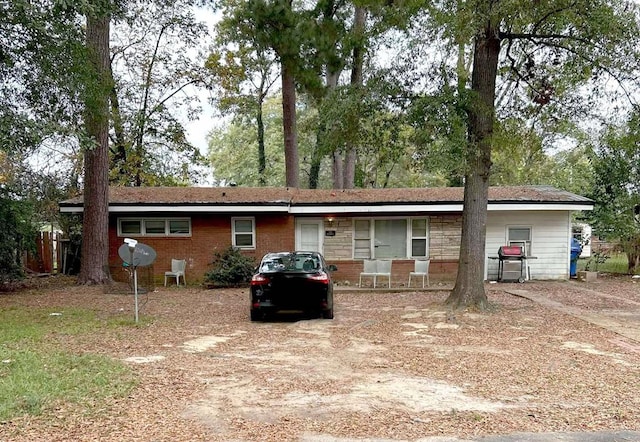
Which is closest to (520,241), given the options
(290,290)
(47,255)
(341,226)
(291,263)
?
(341,226)

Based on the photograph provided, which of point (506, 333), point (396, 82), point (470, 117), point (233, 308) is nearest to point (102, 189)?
point (233, 308)

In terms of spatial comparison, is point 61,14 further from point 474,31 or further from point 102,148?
point 474,31

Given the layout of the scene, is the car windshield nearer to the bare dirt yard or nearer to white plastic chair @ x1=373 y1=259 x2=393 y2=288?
the bare dirt yard

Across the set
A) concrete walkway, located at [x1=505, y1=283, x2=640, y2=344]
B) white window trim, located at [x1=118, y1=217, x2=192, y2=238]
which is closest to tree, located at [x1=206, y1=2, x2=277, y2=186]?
white window trim, located at [x1=118, y1=217, x2=192, y2=238]

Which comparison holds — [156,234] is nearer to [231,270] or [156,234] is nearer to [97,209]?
[97,209]

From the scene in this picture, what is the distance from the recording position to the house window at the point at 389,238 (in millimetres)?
15758

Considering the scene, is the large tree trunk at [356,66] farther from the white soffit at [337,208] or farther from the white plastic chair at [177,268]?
the white plastic chair at [177,268]

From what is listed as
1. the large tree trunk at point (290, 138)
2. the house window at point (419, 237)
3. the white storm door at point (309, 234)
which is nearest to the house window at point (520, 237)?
the house window at point (419, 237)

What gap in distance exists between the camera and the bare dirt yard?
4.02 meters

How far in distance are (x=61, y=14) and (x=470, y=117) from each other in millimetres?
7866

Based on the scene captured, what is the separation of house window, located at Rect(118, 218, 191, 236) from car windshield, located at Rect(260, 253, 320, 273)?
21.1 feet

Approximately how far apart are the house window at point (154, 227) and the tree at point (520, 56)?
8.98 meters

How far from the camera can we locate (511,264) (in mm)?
15391

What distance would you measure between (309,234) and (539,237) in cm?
758
